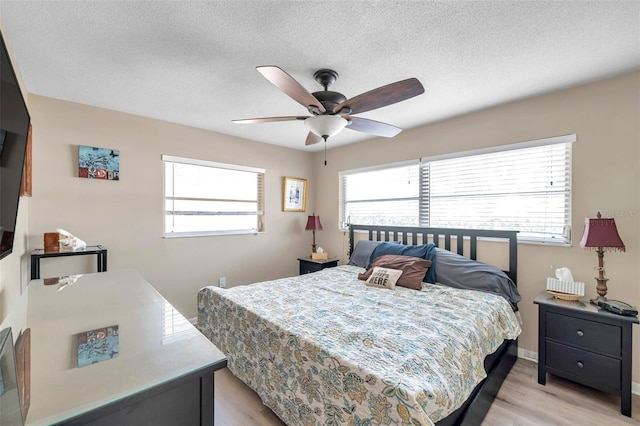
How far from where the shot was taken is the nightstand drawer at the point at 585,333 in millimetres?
1967

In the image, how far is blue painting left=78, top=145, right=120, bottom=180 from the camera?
2.76 m

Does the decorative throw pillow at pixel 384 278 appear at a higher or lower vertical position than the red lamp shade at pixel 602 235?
lower

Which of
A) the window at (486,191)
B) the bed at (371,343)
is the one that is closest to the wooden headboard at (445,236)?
the bed at (371,343)

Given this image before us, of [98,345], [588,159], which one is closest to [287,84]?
[98,345]

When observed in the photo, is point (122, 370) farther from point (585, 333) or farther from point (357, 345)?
point (585, 333)

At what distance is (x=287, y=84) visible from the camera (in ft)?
5.42

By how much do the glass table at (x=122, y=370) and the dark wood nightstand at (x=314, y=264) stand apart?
288 centimetres

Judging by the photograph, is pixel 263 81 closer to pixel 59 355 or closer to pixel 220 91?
pixel 220 91

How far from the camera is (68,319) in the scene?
115cm

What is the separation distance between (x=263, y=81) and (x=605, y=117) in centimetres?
276

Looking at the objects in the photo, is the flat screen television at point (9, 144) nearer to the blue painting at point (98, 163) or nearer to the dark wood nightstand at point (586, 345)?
the blue painting at point (98, 163)

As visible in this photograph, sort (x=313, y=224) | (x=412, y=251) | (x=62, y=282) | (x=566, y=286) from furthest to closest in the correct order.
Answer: (x=313, y=224) < (x=412, y=251) < (x=566, y=286) < (x=62, y=282)

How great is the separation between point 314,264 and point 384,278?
5.14ft

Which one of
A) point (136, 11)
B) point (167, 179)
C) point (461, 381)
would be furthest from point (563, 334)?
point (167, 179)
